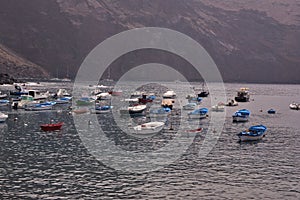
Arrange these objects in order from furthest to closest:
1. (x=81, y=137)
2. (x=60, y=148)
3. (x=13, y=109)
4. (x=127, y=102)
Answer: (x=127, y=102) < (x=13, y=109) < (x=81, y=137) < (x=60, y=148)

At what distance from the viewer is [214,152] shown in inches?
2852

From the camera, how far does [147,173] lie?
5791cm

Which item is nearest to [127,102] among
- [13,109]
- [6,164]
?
[13,109]

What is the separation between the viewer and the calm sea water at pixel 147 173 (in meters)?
49.5

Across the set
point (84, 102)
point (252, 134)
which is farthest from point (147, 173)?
point (84, 102)

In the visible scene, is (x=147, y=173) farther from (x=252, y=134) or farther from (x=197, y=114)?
(x=197, y=114)

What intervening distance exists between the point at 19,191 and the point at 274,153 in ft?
137

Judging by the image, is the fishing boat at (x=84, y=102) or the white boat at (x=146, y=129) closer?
the white boat at (x=146, y=129)

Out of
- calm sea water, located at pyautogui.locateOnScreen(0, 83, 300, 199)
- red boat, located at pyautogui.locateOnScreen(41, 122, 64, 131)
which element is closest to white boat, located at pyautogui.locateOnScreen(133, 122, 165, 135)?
calm sea water, located at pyautogui.locateOnScreen(0, 83, 300, 199)

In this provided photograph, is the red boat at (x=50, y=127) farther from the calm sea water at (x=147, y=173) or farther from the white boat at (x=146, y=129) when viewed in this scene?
the white boat at (x=146, y=129)

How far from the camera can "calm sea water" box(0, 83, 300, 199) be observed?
49531mm

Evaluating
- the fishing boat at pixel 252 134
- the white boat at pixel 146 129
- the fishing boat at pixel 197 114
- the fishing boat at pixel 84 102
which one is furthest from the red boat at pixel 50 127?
the fishing boat at pixel 84 102

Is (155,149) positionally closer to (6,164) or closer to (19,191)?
(6,164)

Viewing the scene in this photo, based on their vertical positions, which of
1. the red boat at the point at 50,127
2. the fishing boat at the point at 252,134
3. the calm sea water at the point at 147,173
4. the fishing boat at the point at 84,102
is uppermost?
the fishing boat at the point at 84,102
